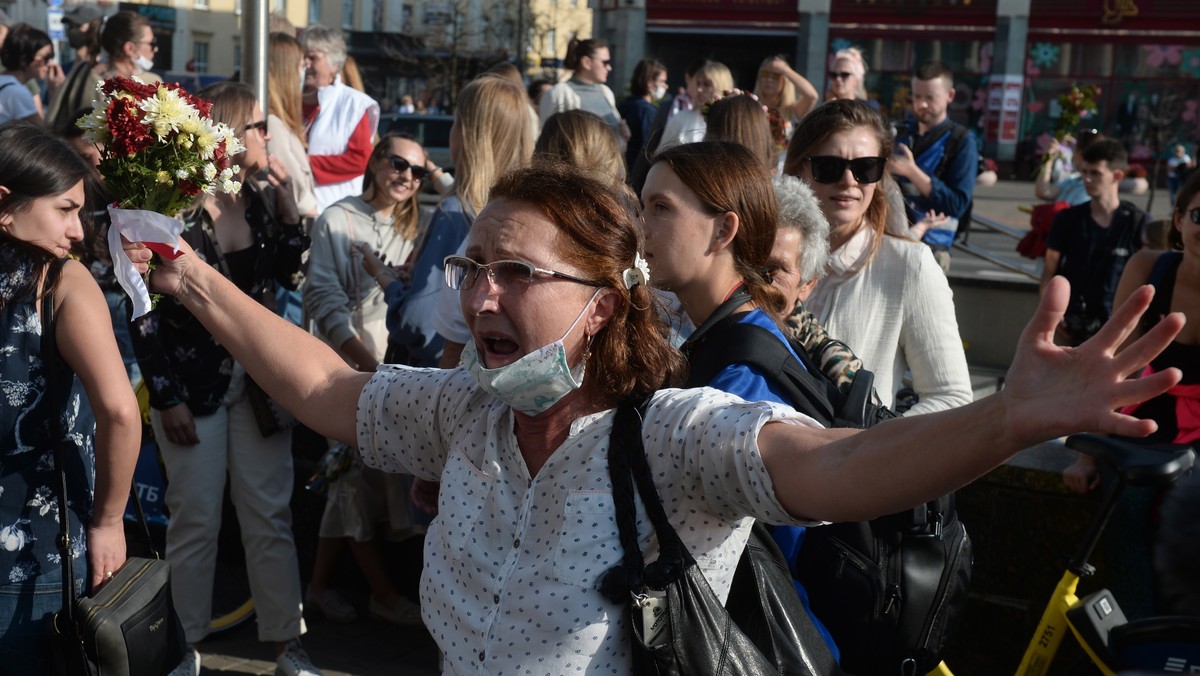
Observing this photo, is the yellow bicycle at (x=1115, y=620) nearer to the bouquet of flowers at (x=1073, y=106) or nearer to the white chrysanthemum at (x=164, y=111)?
the white chrysanthemum at (x=164, y=111)

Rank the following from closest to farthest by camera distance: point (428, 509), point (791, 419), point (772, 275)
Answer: point (791, 419), point (772, 275), point (428, 509)

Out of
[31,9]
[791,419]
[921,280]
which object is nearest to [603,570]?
[791,419]

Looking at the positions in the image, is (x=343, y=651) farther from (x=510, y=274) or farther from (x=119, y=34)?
(x=119, y=34)

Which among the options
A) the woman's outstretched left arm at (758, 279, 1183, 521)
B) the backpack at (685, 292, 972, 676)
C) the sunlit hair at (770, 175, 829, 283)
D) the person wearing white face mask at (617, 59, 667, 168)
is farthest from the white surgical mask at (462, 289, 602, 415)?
the person wearing white face mask at (617, 59, 667, 168)

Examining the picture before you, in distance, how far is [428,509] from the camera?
3.86 metres

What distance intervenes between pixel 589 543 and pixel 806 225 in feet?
5.49

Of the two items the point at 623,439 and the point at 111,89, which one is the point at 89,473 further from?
the point at 623,439

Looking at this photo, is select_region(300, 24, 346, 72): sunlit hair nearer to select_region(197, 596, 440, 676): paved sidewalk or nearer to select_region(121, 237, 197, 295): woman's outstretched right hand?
select_region(197, 596, 440, 676): paved sidewalk

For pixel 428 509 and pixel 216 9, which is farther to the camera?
pixel 216 9

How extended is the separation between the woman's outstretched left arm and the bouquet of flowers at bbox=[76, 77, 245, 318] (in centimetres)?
152

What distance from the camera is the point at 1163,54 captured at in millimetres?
36562

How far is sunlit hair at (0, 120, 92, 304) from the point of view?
3.34 meters

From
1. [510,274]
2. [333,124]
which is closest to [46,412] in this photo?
[510,274]

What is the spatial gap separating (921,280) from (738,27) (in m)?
35.2
